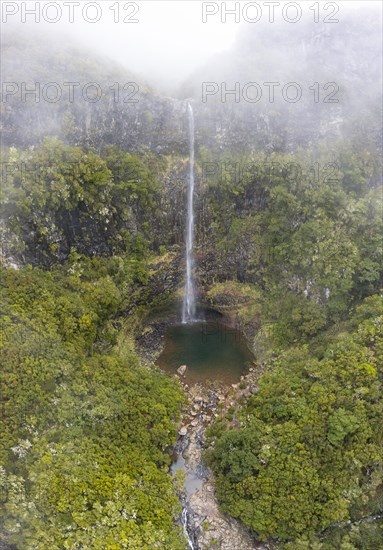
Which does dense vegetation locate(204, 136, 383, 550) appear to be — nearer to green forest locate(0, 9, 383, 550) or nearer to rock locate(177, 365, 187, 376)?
green forest locate(0, 9, 383, 550)

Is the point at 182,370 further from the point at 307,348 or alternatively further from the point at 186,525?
the point at 186,525

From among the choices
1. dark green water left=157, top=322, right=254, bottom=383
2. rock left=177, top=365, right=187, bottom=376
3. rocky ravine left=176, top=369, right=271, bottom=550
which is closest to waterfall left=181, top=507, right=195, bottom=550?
rocky ravine left=176, top=369, right=271, bottom=550

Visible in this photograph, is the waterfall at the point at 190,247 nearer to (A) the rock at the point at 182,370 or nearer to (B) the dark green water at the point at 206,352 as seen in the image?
(B) the dark green water at the point at 206,352

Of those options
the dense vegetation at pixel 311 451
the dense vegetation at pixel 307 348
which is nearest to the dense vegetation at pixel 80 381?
the dense vegetation at pixel 311 451

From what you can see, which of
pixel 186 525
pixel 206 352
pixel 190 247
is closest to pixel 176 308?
pixel 206 352

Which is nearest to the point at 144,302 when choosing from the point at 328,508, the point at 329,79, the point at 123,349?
the point at 123,349

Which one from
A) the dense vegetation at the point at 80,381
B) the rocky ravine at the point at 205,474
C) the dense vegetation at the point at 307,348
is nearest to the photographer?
the dense vegetation at the point at 80,381
